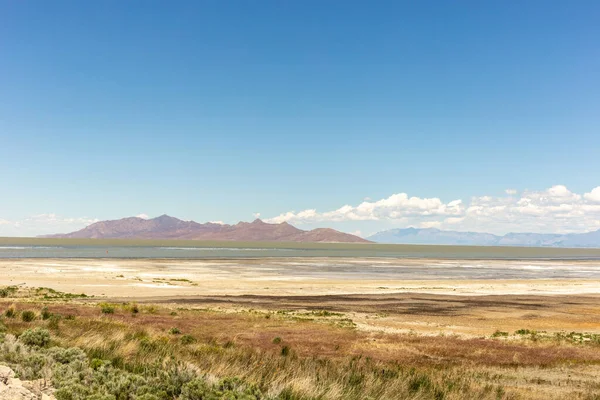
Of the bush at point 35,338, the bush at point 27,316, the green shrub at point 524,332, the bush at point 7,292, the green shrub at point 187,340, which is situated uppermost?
the bush at point 35,338

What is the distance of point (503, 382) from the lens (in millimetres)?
18516

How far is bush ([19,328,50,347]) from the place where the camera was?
14.9 meters

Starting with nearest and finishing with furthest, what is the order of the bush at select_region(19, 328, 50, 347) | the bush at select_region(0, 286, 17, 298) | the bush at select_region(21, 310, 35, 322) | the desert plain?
the desert plain, the bush at select_region(19, 328, 50, 347), the bush at select_region(21, 310, 35, 322), the bush at select_region(0, 286, 17, 298)

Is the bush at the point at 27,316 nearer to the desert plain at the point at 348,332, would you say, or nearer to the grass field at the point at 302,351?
the grass field at the point at 302,351

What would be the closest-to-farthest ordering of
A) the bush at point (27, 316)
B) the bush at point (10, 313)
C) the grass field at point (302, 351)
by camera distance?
the grass field at point (302, 351) → the bush at point (27, 316) → the bush at point (10, 313)

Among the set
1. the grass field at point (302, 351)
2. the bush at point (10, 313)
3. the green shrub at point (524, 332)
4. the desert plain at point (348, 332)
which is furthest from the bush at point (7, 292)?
the green shrub at point (524, 332)

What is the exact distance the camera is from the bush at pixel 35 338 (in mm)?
14936

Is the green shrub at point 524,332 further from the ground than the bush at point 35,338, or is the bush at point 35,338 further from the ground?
the bush at point 35,338

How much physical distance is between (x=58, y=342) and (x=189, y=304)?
89.6ft

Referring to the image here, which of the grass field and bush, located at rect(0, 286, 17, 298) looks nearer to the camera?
the grass field

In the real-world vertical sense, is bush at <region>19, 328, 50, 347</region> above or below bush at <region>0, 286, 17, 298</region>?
above

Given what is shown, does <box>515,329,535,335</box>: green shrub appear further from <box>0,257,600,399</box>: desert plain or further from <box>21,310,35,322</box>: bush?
<box>21,310,35,322</box>: bush

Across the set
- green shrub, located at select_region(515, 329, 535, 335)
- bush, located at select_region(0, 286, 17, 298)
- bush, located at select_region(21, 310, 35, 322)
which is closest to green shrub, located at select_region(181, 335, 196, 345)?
bush, located at select_region(21, 310, 35, 322)

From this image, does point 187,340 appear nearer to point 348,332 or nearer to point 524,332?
point 348,332
